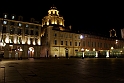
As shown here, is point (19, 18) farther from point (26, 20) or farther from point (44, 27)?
point (44, 27)

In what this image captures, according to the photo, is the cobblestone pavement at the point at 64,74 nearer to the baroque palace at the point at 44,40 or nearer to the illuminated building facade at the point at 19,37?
the baroque palace at the point at 44,40

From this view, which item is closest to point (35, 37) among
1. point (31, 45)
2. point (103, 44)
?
point (31, 45)

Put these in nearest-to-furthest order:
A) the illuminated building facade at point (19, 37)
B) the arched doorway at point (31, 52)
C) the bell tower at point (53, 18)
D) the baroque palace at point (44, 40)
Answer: the illuminated building facade at point (19, 37) → the baroque palace at point (44, 40) → the arched doorway at point (31, 52) → the bell tower at point (53, 18)

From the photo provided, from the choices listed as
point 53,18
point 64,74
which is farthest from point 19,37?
point 64,74

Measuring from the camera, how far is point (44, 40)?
65.2 metres

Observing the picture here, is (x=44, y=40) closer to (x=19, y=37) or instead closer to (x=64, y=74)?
(x=19, y=37)

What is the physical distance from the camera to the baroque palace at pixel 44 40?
5334cm

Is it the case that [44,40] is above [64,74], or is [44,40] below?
above

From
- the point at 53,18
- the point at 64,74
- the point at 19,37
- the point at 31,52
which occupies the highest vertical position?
the point at 53,18

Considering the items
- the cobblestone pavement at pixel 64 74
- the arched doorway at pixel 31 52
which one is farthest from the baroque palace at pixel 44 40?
the cobblestone pavement at pixel 64 74

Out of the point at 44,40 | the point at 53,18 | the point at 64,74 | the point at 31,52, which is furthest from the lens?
the point at 53,18

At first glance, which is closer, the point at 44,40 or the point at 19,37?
the point at 19,37

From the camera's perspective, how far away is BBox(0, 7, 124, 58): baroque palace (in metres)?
53.3

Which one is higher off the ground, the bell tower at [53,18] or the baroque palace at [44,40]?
the bell tower at [53,18]
